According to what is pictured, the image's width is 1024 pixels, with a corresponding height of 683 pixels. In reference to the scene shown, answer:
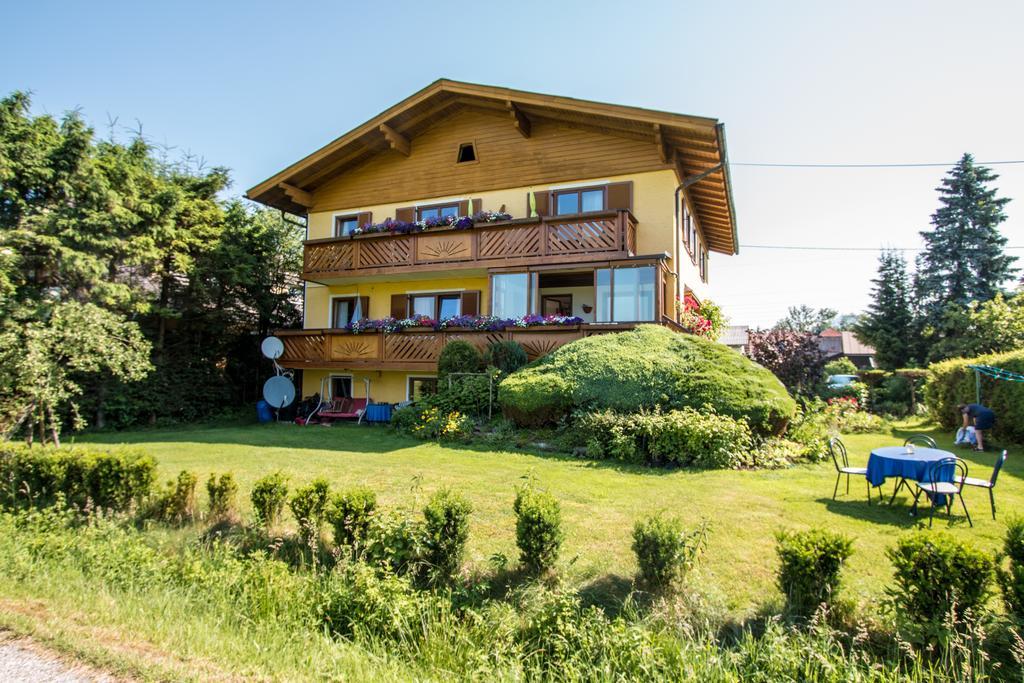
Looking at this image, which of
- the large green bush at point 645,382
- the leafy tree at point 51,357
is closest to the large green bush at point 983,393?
the large green bush at point 645,382

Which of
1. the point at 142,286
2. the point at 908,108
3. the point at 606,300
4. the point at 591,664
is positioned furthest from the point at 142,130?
the point at 908,108

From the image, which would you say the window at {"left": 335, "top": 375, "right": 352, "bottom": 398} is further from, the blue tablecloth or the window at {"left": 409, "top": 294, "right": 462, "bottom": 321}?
the window at {"left": 409, "top": 294, "right": 462, "bottom": 321}

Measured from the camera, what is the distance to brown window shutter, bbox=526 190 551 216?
15836mm

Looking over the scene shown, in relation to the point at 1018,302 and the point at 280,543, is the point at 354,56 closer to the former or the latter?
the point at 280,543

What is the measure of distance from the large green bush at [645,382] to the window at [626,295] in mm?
1715

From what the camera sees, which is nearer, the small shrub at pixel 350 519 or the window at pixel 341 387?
the small shrub at pixel 350 519

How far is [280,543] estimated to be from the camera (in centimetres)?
528

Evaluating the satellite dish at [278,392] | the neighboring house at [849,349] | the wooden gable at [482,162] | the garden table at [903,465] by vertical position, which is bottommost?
the garden table at [903,465]

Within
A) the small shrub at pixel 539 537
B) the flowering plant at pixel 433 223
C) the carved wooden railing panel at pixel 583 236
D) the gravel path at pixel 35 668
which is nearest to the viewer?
the gravel path at pixel 35 668

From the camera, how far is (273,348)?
1684 cm

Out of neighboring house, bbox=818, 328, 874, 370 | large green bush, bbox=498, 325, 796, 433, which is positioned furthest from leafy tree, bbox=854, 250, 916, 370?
large green bush, bbox=498, 325, 796, 433

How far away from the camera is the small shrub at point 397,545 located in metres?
4.79

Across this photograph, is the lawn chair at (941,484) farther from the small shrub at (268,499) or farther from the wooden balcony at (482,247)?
the wooden balcony at (482,247)

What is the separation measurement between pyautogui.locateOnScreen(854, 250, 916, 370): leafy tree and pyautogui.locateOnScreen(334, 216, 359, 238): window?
88.9 ft
